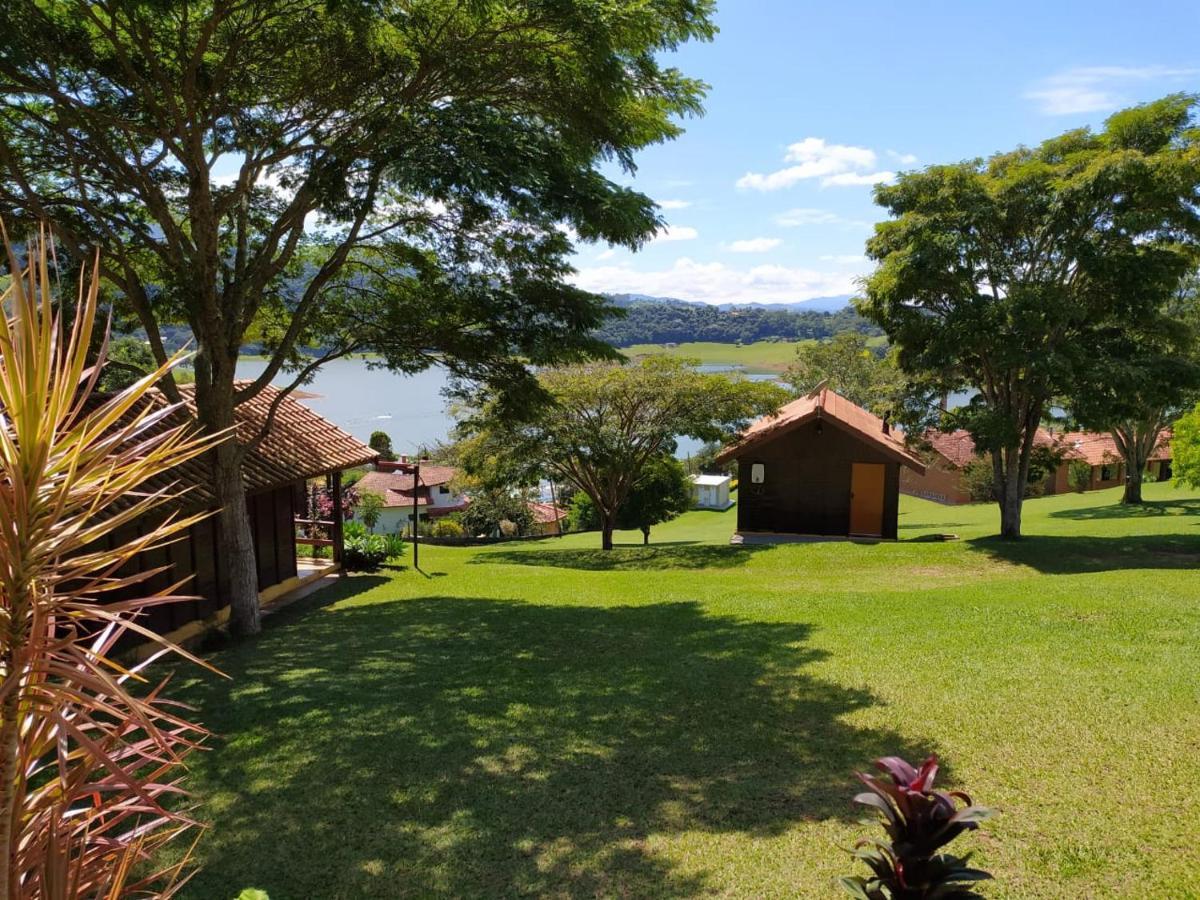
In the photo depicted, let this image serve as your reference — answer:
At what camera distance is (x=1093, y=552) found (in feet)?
56.4

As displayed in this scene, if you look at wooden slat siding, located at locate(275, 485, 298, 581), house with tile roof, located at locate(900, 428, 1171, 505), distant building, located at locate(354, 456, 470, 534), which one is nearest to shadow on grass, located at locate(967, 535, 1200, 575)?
wooden slat siding, located at locate(275, 485, 298, 581)

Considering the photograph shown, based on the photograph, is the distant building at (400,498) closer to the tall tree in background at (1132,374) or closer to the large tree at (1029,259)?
the large tree at (1029,259)

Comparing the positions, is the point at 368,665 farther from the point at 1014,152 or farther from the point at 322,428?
the point at 1014,152

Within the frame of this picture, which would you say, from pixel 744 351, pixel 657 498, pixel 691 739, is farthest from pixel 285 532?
pixel 744 351

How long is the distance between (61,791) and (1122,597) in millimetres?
13319

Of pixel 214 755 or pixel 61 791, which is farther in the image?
pixel 214 755

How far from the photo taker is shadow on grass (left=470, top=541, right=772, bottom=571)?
1928cm

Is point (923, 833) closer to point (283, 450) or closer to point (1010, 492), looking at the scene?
point (283, 450)

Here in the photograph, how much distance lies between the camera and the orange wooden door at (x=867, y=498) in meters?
23.9

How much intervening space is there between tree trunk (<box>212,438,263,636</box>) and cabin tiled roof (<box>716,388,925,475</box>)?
14933 mm

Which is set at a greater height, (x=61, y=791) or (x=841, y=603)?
(x=61, y=791)

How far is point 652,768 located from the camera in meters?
6.16

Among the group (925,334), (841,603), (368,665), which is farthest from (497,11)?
(925,334)

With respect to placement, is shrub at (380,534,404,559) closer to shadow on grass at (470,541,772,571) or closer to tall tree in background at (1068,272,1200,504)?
shadow on grass at (470,541,772,571)
